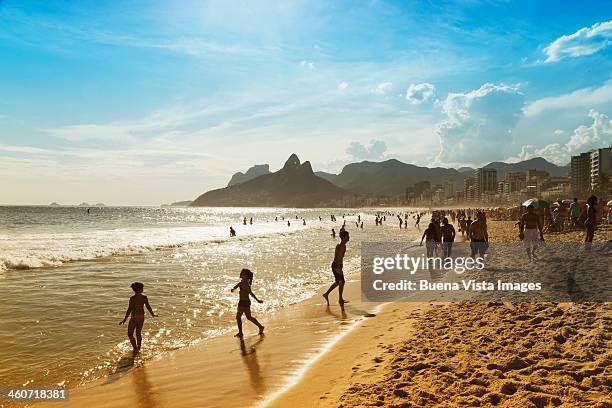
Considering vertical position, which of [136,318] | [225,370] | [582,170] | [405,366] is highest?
[582,170]

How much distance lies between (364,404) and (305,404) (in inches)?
34.2

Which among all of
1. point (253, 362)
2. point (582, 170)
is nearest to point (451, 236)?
point (253, 362)

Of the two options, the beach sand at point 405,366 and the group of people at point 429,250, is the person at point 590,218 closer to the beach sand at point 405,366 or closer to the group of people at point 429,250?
the group of people at point 429,250

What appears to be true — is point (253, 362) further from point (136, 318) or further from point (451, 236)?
point (451, 236)

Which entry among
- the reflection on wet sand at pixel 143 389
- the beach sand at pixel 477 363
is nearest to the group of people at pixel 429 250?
the reflection on wet sand at pixel 143 389

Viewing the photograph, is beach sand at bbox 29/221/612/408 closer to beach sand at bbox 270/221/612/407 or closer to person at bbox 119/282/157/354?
beach sand at bbox 270/221/612/407

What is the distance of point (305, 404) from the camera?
5.29m

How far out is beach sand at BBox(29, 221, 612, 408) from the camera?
4984 mm

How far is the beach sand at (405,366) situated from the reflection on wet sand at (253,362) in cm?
2

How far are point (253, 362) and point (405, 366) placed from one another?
2.93 metres

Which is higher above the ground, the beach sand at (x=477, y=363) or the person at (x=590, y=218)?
the person at (x=590, y=218)

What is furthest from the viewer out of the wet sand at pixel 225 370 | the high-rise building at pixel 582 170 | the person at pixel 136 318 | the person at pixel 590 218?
the high-rise building at pixel 582 170

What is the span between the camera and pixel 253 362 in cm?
737

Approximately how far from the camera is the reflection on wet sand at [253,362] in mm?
6252
